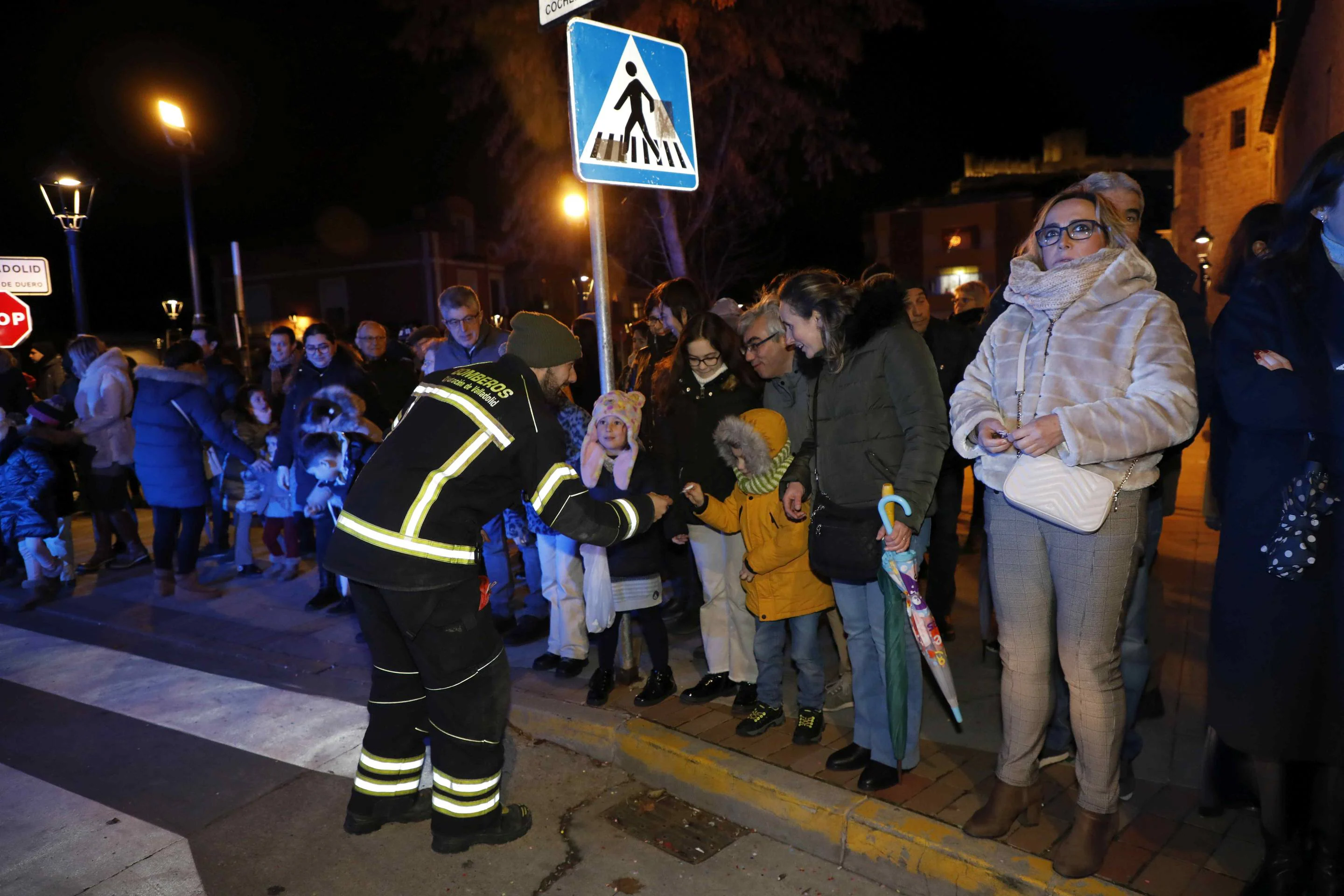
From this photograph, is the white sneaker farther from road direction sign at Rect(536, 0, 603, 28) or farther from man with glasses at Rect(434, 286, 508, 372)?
road direction sign at Rect(536, 0, 603, 28)

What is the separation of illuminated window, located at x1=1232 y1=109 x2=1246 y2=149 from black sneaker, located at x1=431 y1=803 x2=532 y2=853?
2977 centimetres

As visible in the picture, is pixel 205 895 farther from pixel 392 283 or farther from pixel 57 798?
pixel 392 283

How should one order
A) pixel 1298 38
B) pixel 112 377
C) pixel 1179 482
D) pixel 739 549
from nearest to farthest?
pixel 739 549 → pixel 112 377 → pixel 1179 482 → pixel 1298 38

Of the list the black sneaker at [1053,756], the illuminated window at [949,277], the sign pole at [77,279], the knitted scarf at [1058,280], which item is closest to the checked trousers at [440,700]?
the black sneaker at [1053,756]

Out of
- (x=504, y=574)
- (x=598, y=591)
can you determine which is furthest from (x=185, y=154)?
(x=598, y=591)

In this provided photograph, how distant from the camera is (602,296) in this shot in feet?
15.4

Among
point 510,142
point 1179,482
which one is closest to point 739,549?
point 1179,482

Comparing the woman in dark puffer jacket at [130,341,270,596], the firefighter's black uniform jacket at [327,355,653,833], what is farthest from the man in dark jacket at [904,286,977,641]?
the woman in dark puffer jacket at [130,341,270,596]

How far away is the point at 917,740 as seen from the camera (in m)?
3.74

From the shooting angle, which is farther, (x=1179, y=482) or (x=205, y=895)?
(x=1179, y=482)

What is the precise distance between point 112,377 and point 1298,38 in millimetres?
15303

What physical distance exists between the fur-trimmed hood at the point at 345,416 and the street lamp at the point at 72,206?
715cm

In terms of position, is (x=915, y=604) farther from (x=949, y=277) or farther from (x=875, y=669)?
(x=949, y=277)

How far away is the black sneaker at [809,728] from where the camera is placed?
404cm
